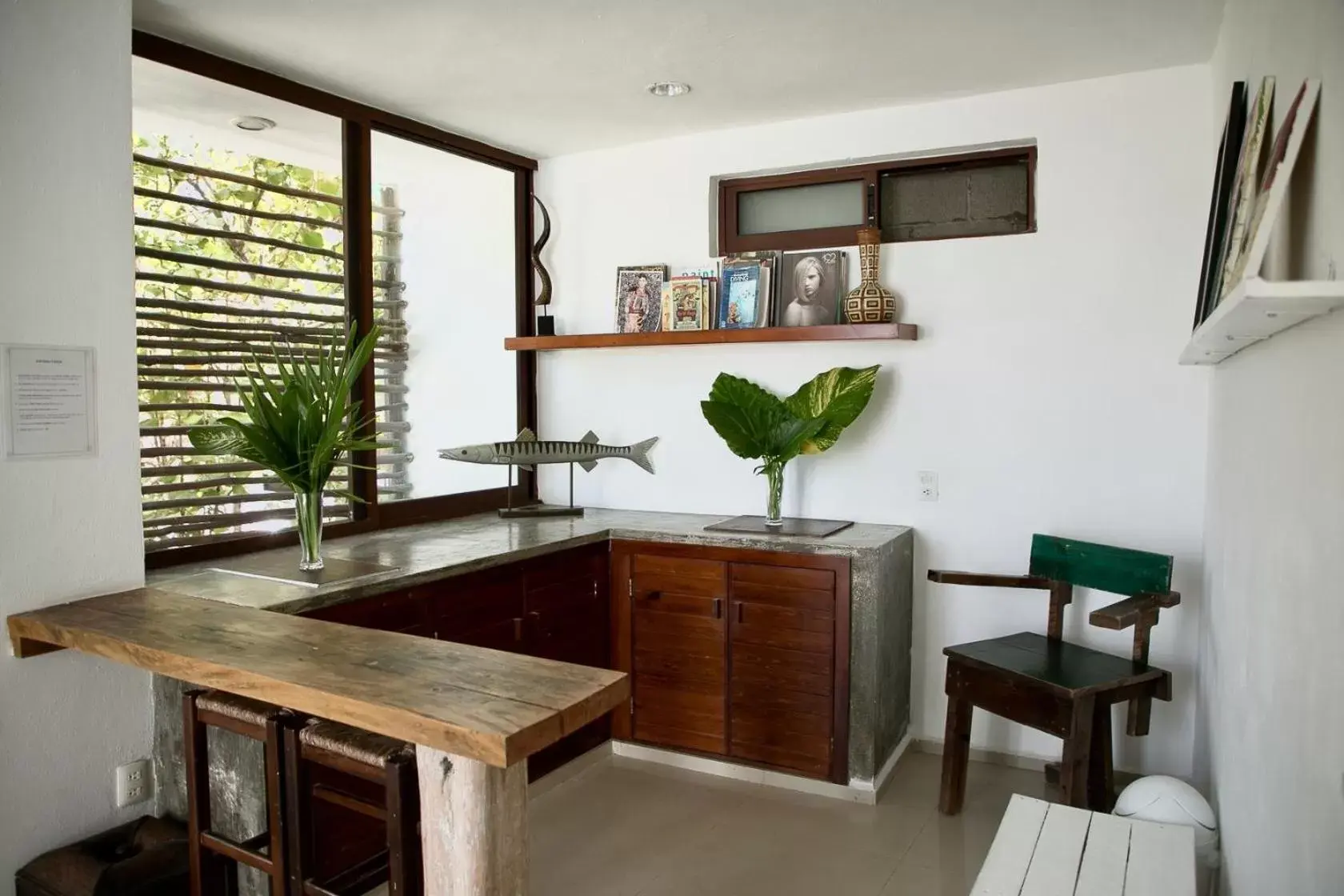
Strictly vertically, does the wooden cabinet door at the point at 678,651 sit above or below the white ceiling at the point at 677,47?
below

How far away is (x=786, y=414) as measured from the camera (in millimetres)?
3379

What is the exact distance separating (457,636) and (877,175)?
226 cm

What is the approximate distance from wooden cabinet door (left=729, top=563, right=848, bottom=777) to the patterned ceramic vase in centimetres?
97

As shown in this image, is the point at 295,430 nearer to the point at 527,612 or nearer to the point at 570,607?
the point at 527,612

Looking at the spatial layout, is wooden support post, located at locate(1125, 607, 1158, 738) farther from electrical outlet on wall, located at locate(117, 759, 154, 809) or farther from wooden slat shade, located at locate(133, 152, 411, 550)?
electrical outlet on wall, located at locate(117, 759, 154, 809)

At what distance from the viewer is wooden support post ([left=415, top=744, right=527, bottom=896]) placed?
1427 mm

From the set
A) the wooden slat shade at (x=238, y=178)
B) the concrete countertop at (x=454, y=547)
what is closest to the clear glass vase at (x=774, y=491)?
the concrete countertop at (x=454, y=547)

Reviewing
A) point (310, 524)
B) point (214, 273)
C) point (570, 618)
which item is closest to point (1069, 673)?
point (570, 618)

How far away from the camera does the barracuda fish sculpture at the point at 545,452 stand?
3.54 meters

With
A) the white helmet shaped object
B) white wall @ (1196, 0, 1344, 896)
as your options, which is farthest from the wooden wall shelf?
the white helmet shaped object

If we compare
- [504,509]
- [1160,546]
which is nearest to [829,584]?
[1160,546]

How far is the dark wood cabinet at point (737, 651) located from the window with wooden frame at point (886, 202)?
1.31 meters

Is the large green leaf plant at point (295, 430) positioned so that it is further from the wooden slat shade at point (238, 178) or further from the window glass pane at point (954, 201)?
the window glass pane at point (954, 201)

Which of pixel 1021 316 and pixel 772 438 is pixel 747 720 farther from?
pixel 1021 316
